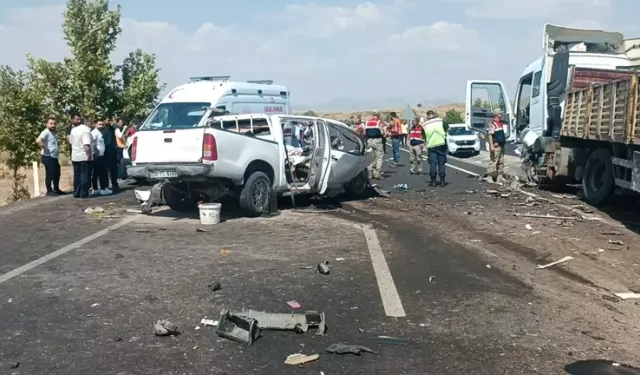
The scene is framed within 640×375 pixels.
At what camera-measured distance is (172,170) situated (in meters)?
10.5

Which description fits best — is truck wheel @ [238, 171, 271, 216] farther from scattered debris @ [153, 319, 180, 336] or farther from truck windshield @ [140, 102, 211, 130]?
scattered debris @ [153, 319, 180, 336]

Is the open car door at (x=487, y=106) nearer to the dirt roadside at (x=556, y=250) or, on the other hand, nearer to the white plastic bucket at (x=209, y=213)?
the dirt roadside at (x=556, y=250)

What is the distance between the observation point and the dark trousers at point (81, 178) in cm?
1398

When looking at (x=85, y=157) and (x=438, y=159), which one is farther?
(x=438, y=159)

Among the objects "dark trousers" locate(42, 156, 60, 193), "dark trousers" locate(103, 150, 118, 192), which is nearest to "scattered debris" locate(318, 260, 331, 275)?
"dark trousers" locate(42, 156, 60, 193)

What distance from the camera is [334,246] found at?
8.84 meters

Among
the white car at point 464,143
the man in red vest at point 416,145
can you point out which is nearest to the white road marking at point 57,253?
the man in red vest at point 416,145

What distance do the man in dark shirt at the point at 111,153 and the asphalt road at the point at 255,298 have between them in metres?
4.90

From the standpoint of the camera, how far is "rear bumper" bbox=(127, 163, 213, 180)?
408 inches

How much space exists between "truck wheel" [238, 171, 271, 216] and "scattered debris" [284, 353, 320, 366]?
633 centimetres

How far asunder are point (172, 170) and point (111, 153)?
5718 mm

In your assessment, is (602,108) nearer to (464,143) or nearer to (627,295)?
(627,295)

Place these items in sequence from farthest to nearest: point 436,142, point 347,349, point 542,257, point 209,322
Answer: point 436,142, point 542,257, point 209,322, point 347,349

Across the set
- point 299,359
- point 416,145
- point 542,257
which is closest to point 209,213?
point 542,257
